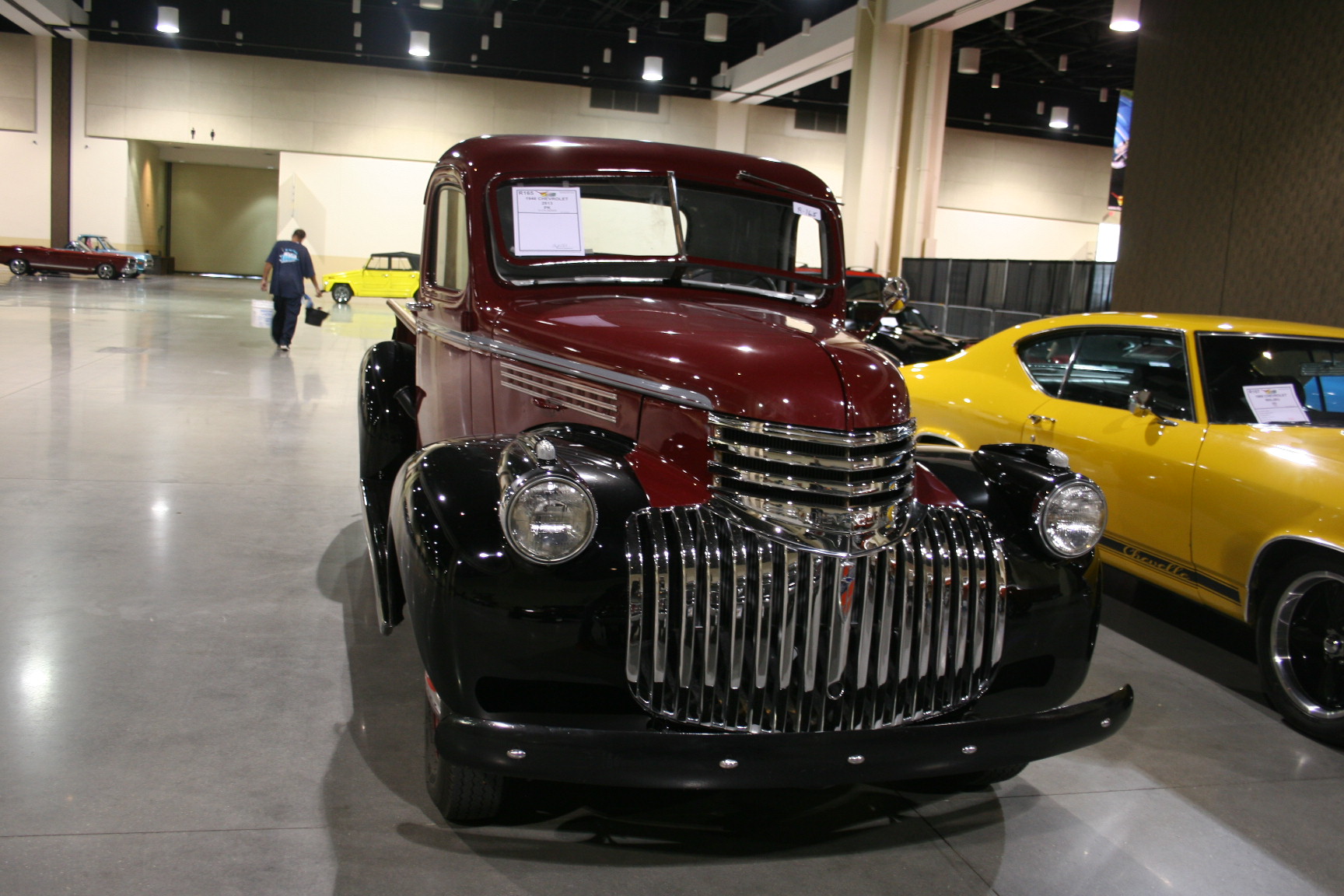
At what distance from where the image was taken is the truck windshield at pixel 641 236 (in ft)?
11.0

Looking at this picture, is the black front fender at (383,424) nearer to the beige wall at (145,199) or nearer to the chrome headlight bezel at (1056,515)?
the chrome headlight bezel at (1056,515)

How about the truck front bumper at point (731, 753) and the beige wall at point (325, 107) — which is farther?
the beige wall at point (325, 107)

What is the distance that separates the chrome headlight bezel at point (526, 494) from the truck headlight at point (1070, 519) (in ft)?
3.78

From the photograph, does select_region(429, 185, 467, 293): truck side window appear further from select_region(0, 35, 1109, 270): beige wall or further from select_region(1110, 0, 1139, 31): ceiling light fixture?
select_region(0, 35, 1109, 270): beige wall

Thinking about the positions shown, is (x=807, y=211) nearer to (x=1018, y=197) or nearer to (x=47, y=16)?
(x=47, y=16)

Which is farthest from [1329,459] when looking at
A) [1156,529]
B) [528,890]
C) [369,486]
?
[369,486]

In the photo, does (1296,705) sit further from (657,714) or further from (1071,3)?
(1071,3)

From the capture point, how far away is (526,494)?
7.11ft

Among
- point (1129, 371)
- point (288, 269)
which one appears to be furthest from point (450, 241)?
point (288, 269)

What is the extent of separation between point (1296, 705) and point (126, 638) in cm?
390

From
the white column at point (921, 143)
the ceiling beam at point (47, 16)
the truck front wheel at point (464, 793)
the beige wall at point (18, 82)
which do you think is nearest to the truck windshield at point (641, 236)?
the truck front wheel at point (464, 793)

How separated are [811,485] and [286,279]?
1031cm

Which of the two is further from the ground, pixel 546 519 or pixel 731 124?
pixel 731 124

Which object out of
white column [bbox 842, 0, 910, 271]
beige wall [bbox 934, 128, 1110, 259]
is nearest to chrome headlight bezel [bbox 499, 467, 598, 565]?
white column [bbox 842, 0, 910, 271]
